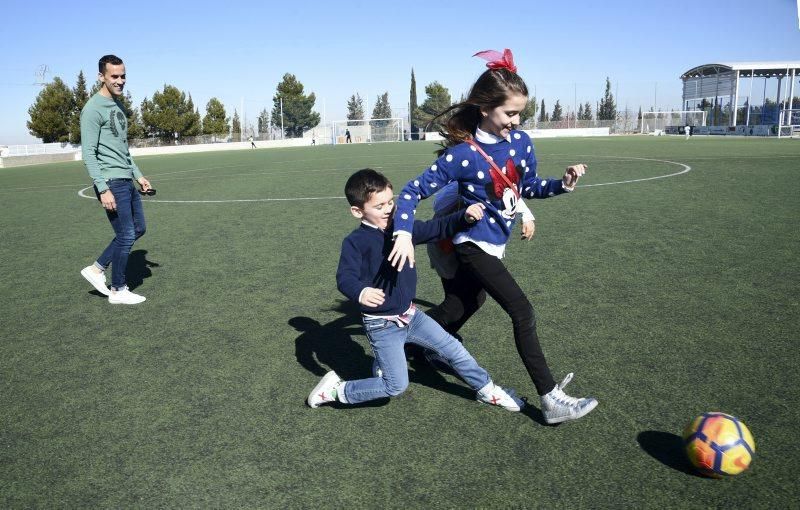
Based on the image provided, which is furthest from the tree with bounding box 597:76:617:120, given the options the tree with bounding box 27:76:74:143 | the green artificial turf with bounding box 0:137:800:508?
the green artificial turf with bounding box 0:137:800:508

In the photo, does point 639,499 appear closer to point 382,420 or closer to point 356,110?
point 382,420

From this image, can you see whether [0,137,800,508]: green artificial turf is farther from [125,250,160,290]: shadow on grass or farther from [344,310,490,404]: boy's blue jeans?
[344,310,490,404]: boy's blue jeans

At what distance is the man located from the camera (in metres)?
6.00

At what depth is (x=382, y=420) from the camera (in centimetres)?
370

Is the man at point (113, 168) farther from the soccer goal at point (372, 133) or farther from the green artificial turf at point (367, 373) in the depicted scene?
the soccer goal at point (372, 133)

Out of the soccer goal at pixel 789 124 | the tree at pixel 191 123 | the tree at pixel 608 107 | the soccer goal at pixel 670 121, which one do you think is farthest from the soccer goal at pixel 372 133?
the tree at pixel 608 107

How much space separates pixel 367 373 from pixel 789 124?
Answer: 201ft

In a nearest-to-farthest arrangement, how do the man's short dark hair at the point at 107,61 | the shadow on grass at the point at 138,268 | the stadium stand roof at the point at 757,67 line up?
the man's short dark hair at the point at 107,61
the shadow on grass at the point at 138,268
the stadium stand roof at the point at 757,67

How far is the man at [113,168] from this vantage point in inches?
236

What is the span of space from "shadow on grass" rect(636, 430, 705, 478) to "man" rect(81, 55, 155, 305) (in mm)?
4919

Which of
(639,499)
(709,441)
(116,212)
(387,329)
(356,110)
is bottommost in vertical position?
(639,499)

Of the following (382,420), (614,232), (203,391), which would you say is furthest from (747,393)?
(614,232)

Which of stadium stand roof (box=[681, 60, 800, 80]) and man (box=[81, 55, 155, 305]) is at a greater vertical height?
stadium stand roof (box=[681, 60, 800, 80])

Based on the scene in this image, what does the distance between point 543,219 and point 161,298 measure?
6052mm
